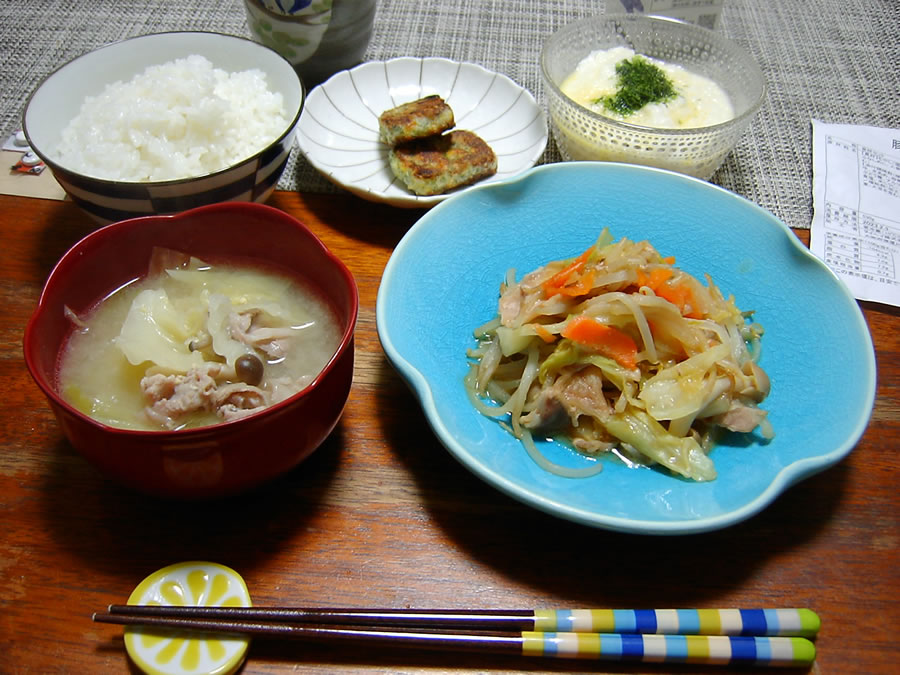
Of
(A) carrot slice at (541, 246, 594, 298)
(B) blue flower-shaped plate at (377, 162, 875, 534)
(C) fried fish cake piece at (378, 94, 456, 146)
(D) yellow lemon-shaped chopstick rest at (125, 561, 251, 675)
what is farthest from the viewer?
(C) fried fish cake piece at (378, 94, 456, 146)

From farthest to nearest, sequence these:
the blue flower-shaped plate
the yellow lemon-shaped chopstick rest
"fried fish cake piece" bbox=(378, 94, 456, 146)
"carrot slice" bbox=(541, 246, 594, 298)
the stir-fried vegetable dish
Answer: "fried fish cake piece" bbox=(378, 94, 456, 146), "carrot slice" bbox=(541, 246, 594, 298), the stir-fried vegetable dish, the blue flower-shaped plate, the yellow lemon-shaped chopstick rest

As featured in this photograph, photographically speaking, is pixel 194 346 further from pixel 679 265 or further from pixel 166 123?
pixel 679 265

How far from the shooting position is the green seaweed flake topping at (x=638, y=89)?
243 cm

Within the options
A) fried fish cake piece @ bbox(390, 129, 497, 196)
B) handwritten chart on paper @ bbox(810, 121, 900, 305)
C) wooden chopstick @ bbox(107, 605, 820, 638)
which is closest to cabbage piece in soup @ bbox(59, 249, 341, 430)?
wooden chopstick @ bbox(107, 605, 820, 638)

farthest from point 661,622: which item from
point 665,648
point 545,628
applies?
point 545,628

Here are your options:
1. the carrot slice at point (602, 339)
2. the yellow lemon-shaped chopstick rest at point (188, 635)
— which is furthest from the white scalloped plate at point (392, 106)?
the yellow lemon-shaped chopstick rest at point (188, 635)

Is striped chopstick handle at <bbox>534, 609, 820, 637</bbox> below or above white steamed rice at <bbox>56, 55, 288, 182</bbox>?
below

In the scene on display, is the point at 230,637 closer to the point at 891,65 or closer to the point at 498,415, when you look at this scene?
the point at 498,415

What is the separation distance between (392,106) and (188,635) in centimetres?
198

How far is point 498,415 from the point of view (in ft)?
5.16

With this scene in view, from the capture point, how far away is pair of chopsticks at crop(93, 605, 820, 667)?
4.04 ft

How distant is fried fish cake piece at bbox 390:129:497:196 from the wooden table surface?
2.87 ft

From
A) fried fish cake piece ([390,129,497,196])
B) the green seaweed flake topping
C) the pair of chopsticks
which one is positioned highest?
the green seaweed flake topping

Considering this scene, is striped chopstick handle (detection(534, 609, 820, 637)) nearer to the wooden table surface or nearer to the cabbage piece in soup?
the wooden table surface
